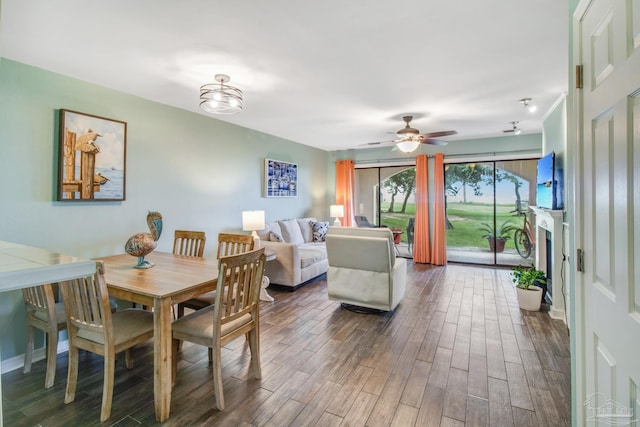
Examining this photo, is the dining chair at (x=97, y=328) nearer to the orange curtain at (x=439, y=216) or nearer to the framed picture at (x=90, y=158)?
the framed picture at (x=90, y=158)

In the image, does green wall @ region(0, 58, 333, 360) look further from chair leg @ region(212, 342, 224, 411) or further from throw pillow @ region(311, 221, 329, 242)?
chair leg @ region(212, 342, 224, 411)

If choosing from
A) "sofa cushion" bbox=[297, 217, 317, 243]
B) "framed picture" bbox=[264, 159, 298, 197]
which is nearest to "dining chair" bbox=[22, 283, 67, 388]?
"framed picture" bbox=[264, 159, 298, 197]

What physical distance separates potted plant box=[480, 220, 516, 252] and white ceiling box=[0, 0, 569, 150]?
9.60 ft

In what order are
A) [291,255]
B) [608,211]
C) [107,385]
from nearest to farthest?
[608,211]
[107,385]
[291,255]

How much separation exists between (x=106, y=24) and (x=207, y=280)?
1.85m

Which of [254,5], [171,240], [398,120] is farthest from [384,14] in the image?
[171,240]

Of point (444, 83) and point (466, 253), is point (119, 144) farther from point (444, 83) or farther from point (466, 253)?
point (466, 253)

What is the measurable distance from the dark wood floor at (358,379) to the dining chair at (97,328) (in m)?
0.20

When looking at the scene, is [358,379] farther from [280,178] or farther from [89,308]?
[280,178]

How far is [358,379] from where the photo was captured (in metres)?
2.25

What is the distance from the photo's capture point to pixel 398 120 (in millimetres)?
4480

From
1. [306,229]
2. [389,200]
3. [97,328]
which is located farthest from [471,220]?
[97,328]

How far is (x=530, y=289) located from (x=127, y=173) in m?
4.75

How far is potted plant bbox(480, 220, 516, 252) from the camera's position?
5.96m
